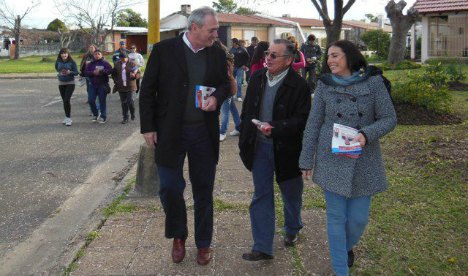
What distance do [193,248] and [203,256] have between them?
0.32m

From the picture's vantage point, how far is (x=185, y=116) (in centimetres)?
400

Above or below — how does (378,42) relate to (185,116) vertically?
above

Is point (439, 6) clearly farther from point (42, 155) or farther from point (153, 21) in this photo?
point (153, 21)

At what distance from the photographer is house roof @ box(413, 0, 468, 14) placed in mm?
25881

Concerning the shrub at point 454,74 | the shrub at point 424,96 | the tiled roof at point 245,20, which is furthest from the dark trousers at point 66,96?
the tiled roof at point 245,20

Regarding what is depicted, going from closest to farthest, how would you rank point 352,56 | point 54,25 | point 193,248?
point 352,56, point 193,248, point 54,25

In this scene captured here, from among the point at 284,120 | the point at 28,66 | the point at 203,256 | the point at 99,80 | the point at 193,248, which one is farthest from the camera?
the point at 28,66

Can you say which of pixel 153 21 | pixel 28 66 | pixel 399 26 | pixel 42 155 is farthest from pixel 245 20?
pixel 153 21

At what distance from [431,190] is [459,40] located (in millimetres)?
23367

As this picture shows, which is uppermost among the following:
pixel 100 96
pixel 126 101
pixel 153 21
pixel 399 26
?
Result: pixel 399 26

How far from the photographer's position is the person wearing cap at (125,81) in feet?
38.0

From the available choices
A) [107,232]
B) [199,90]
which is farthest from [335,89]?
[107,232]

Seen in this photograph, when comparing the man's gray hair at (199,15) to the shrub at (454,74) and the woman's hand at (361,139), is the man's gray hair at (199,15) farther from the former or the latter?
the shrub at (454,74)

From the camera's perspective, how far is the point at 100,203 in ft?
19.6
